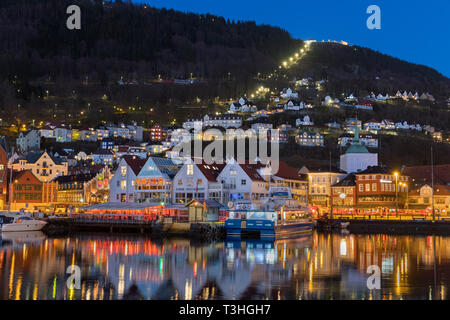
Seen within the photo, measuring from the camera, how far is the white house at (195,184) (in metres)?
74.8

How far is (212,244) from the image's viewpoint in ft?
168

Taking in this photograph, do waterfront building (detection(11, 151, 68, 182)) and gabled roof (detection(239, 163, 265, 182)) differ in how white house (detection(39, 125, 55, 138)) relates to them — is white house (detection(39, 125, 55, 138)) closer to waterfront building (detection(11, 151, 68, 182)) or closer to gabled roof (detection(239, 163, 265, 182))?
waterfront building (detection(11, 151, 68, 182))

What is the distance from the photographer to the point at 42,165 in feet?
415

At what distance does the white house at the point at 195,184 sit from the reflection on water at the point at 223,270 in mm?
23000

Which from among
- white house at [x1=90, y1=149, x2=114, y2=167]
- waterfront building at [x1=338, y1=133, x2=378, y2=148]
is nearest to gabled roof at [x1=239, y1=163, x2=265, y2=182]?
waterfront building at [x1=338, y1=133, x2=378, y2=148]

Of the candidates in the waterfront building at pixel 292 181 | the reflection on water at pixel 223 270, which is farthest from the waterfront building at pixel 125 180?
the reflection on water at pixel 223 270

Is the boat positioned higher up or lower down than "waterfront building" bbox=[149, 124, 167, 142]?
lower down

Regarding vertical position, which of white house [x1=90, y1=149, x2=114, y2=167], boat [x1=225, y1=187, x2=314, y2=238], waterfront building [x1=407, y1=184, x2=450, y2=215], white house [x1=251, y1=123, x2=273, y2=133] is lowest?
boat [x1=225, y1=187, x2=314, y2=238]

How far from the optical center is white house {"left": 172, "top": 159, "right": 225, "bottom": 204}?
7481cm

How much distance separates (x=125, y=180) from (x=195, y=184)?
44.8 ft

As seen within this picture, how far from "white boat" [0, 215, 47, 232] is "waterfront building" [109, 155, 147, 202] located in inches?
635

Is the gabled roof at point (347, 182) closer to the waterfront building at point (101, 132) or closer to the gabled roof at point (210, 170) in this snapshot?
the gabled roof at point (210, 170)

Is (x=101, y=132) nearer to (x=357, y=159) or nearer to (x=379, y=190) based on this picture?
(x=357, y=159)
